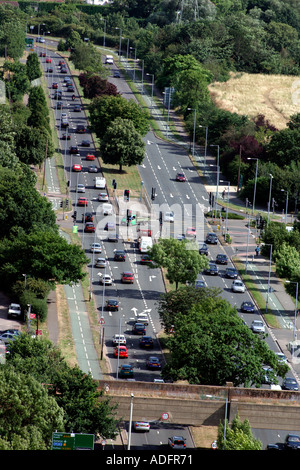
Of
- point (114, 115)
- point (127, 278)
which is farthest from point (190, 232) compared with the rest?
point (114, 115)

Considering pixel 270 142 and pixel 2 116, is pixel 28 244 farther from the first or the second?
pixel 270 142

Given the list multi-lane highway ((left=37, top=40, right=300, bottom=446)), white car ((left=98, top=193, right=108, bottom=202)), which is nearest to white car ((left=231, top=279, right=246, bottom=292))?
multi-lane highway ((left=37, top=40, right=300, bottom=446))

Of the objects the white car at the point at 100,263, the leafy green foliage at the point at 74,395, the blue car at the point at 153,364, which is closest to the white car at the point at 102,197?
the white car at the point at 100,263

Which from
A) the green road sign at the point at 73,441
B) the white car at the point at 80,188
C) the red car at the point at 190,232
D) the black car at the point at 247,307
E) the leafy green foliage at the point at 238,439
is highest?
the green road sign at the point at 73,441

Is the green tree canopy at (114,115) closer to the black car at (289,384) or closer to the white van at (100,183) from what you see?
the white van at (100,183)

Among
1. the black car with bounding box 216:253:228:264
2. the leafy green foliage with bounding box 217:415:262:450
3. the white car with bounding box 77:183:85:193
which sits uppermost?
the leafy green foliage with bounding box 217:415:262:450

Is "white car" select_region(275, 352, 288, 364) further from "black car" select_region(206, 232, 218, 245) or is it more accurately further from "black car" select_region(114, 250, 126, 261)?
"black car" select_region(206, 232, 218, 245)
